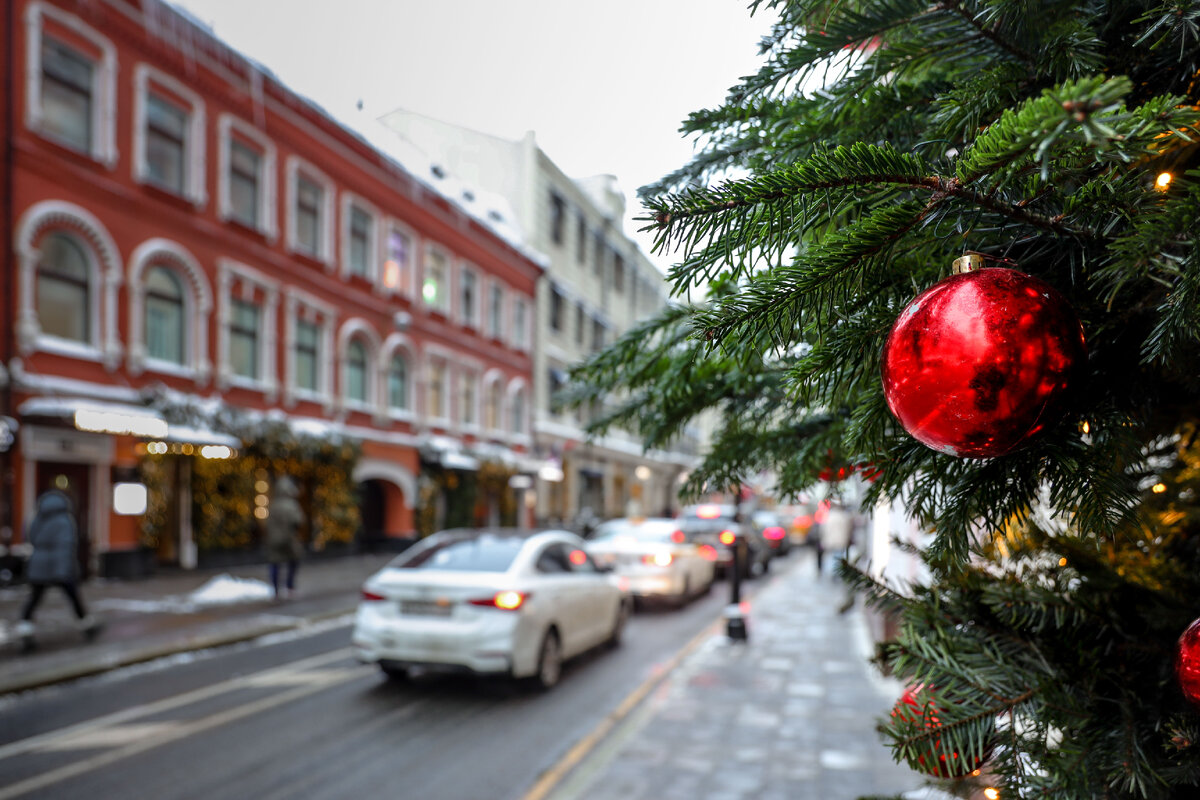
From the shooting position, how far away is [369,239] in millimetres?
24750

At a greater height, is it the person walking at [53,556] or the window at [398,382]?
the window at [398,382]

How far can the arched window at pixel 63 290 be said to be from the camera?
15109 millimetres

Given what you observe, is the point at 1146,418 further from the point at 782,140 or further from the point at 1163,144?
the point at 782,140

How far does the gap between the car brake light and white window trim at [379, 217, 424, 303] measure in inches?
737

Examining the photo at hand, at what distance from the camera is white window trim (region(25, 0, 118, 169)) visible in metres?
14.6

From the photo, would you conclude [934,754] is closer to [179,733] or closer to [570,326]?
[179,733]

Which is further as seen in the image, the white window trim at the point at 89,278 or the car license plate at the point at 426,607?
the white window trim at the point at 89,278

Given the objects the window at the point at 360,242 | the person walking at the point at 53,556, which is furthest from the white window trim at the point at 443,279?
the person walking at the point at 53,556

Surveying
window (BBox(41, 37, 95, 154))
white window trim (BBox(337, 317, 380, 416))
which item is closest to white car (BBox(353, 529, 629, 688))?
window (BBox(41, 37, 95, 154))

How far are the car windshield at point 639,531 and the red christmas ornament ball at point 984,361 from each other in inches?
569

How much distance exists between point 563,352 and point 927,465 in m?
35.5

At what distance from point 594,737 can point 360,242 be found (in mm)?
20662

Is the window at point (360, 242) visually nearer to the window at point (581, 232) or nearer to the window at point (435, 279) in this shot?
the window at point (435, 279)

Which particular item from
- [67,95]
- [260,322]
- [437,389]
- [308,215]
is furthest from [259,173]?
[437,389]
